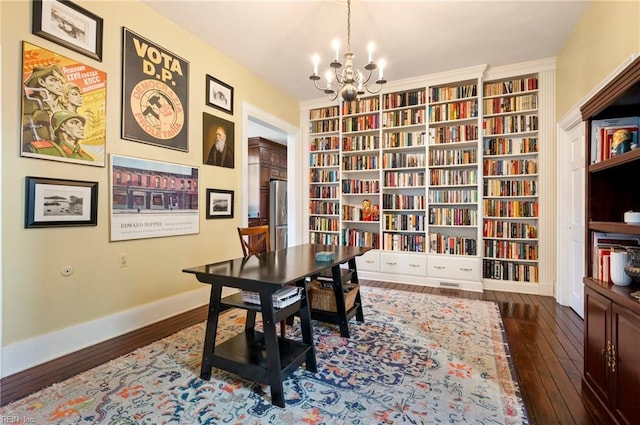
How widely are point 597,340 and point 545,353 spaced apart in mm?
723

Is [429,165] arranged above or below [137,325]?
above

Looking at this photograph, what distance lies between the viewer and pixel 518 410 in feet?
5.24

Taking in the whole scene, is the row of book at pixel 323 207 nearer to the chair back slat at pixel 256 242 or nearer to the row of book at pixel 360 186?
the row of book at pixel 360 186

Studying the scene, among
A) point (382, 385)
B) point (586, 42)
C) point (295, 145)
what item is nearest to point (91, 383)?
point (382, 385)

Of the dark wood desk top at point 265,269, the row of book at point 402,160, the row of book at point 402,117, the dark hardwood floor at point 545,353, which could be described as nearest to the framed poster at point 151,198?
the dark wood desk top at point 265,269

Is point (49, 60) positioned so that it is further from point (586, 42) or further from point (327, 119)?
point (586, 42)

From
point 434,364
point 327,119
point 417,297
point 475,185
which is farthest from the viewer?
point 327,119

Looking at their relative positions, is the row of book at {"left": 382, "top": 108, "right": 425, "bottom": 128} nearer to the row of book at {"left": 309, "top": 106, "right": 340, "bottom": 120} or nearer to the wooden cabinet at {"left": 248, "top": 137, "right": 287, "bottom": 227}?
the row of book at {"left": 309, "top": 106, "right": 340, "bottom": 120}

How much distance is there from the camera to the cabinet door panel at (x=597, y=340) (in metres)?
1.54

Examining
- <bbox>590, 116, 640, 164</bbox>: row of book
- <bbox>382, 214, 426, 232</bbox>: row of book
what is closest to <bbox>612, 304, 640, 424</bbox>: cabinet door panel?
<bbox>590, 116, 640, 164</bbox>: row of book

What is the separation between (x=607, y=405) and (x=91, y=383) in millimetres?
2780

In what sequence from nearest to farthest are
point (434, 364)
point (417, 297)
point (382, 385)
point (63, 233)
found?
point (382, 385) < point (434, 364) < point (63, 233) < point (417, 297)

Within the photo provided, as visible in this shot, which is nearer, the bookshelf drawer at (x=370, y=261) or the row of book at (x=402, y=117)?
the row of book at (x=402, y=117)

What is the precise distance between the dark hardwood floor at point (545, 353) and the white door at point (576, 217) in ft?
0.72
